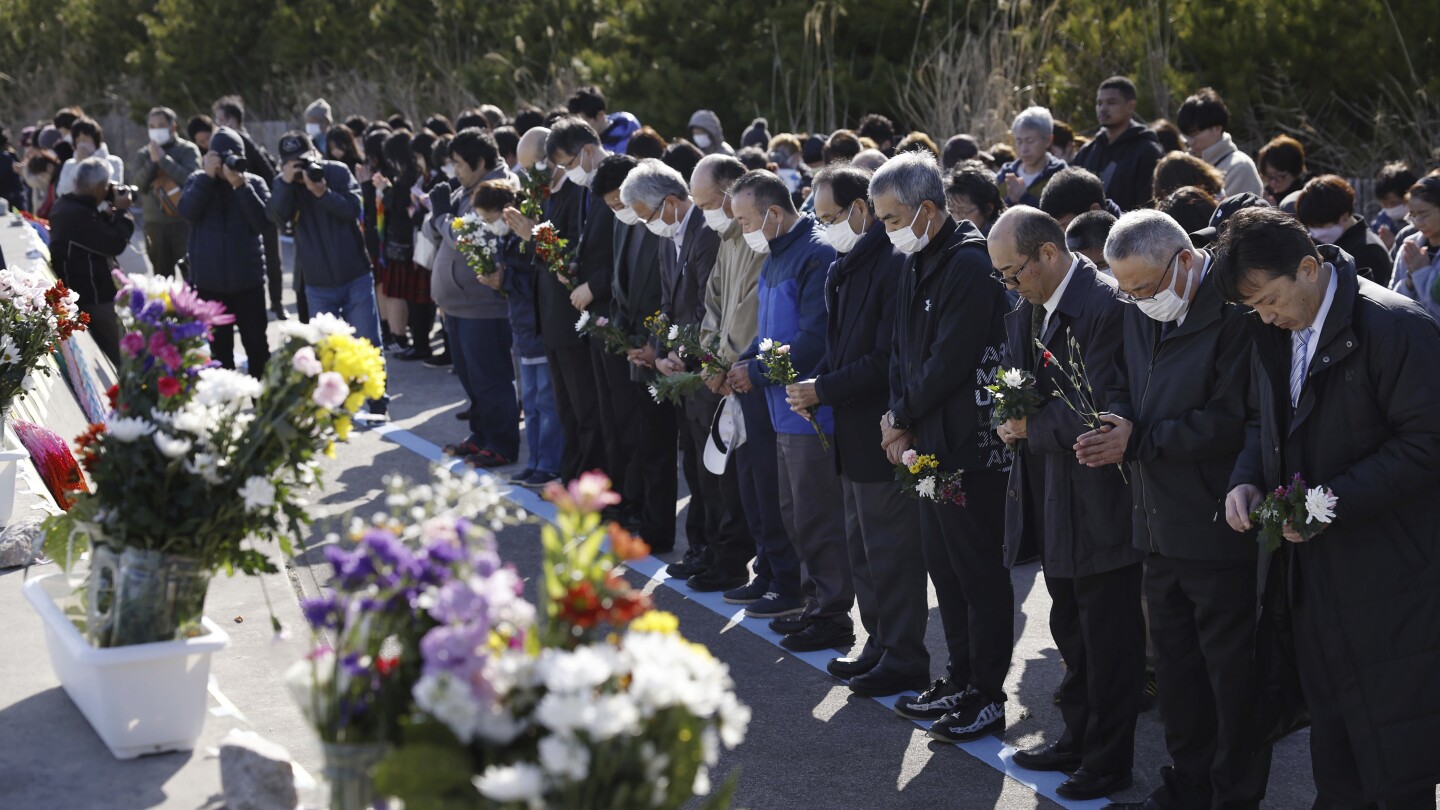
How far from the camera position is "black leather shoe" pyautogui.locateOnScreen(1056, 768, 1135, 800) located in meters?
5.57

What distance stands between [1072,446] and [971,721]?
1319mm

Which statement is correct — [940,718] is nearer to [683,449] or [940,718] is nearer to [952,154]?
[683,449]

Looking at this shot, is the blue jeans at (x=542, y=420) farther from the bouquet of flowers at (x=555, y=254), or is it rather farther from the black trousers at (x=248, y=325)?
the black trousers at (x=248, y=325)

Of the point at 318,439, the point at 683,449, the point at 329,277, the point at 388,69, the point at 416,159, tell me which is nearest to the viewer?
the point at 318,439

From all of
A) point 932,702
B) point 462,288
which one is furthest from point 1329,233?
point 462,288

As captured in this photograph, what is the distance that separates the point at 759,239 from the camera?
732 centimetres

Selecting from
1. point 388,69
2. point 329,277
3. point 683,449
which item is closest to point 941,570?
point 683,449

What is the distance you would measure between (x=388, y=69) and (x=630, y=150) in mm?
21949

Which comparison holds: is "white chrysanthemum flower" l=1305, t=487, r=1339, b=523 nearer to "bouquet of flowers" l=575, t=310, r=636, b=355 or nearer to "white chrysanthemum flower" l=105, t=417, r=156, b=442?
"white chrysanthemum flower" l=105, t=417, r=156, b=442

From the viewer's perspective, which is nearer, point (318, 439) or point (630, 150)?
point (318, 439)

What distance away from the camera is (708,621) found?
Answer: 305 inches

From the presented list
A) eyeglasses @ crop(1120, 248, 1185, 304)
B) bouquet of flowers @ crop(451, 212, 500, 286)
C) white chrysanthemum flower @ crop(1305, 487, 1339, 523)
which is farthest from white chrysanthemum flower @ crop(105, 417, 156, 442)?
bouquet of flowers @ crop(451, 212, 500, 286)

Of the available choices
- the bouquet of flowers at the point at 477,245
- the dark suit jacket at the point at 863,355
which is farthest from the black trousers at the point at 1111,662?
the bouquet of flowers at the point at 477,245

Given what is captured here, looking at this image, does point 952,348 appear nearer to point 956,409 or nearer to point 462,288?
point 956,409
